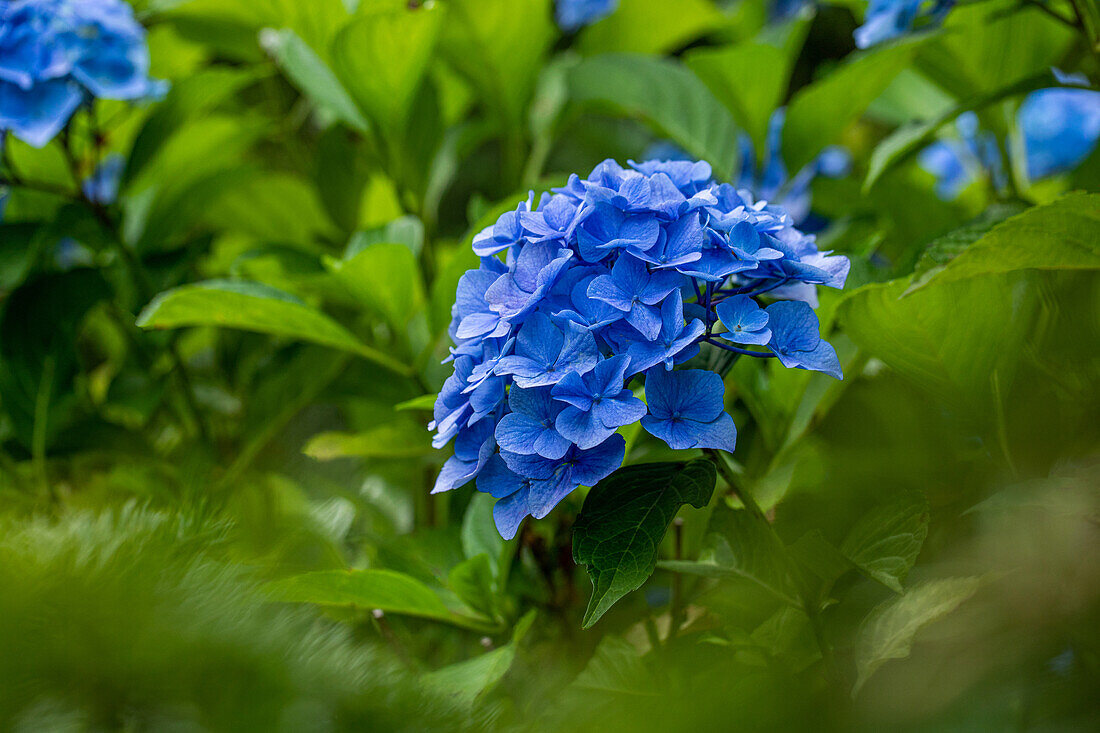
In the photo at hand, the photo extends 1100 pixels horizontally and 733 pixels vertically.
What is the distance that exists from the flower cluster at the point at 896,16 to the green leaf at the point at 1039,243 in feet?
1.23

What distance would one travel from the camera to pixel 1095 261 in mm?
646

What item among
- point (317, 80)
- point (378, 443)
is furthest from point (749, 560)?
point (317, 80)

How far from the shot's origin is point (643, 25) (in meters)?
1.42

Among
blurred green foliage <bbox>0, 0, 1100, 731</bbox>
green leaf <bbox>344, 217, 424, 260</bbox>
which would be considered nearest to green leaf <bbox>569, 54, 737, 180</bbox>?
blurred green foliage <bbox>0, 0, 1100, 731</bbox>

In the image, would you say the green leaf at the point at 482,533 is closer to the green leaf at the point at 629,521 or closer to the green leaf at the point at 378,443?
the green leaf at the point at 378,443

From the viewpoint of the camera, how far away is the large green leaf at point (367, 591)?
676mm

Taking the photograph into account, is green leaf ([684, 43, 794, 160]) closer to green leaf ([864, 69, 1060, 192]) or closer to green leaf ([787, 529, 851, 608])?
green leaf ([864, 69, 1060, 192])

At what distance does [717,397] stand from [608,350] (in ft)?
0.26

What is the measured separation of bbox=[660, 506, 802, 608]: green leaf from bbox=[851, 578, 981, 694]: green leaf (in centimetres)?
6

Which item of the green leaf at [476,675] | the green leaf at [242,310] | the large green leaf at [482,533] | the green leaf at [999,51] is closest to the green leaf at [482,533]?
the large green leaf at [482,533]

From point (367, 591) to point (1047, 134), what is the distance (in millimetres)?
1189

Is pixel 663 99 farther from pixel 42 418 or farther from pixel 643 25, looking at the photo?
pixel 42 418

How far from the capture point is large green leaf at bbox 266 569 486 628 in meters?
0.68

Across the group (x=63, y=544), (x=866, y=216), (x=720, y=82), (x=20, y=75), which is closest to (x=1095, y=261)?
(x=866, y=216)
